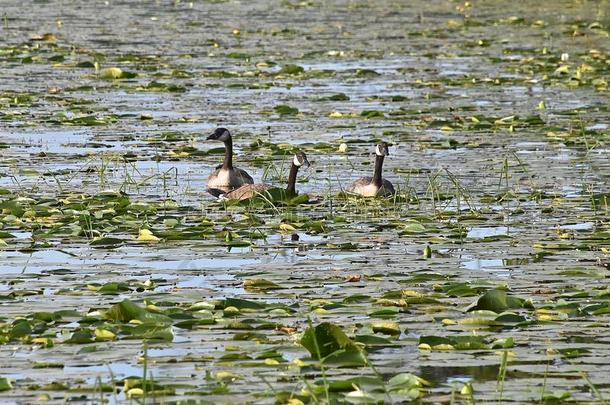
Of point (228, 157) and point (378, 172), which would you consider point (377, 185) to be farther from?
point (228, 157)

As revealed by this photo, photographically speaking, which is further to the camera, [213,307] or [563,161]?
[563,161]

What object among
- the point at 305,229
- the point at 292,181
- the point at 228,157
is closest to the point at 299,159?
the point at 292,181

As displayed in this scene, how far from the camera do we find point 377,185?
14812 mm

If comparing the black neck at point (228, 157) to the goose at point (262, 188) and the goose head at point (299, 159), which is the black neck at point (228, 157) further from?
the goose head at point (299, 159)

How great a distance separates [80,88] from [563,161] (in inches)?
349

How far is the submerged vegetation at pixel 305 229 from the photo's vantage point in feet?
26.8

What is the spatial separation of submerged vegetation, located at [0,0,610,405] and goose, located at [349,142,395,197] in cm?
18

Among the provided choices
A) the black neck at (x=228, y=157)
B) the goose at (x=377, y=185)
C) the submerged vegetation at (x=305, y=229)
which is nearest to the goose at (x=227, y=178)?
the black neck at (x=228, y=157)

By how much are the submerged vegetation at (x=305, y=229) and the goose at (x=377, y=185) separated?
0.60 feet

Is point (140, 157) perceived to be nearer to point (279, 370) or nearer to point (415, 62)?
point (279, 370)

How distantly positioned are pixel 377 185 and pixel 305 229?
A: 217 centimetres

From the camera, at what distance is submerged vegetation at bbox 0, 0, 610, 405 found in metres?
8.16

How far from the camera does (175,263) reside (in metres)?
11.2

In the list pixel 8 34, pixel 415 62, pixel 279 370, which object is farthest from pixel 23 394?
pixel 8 34
